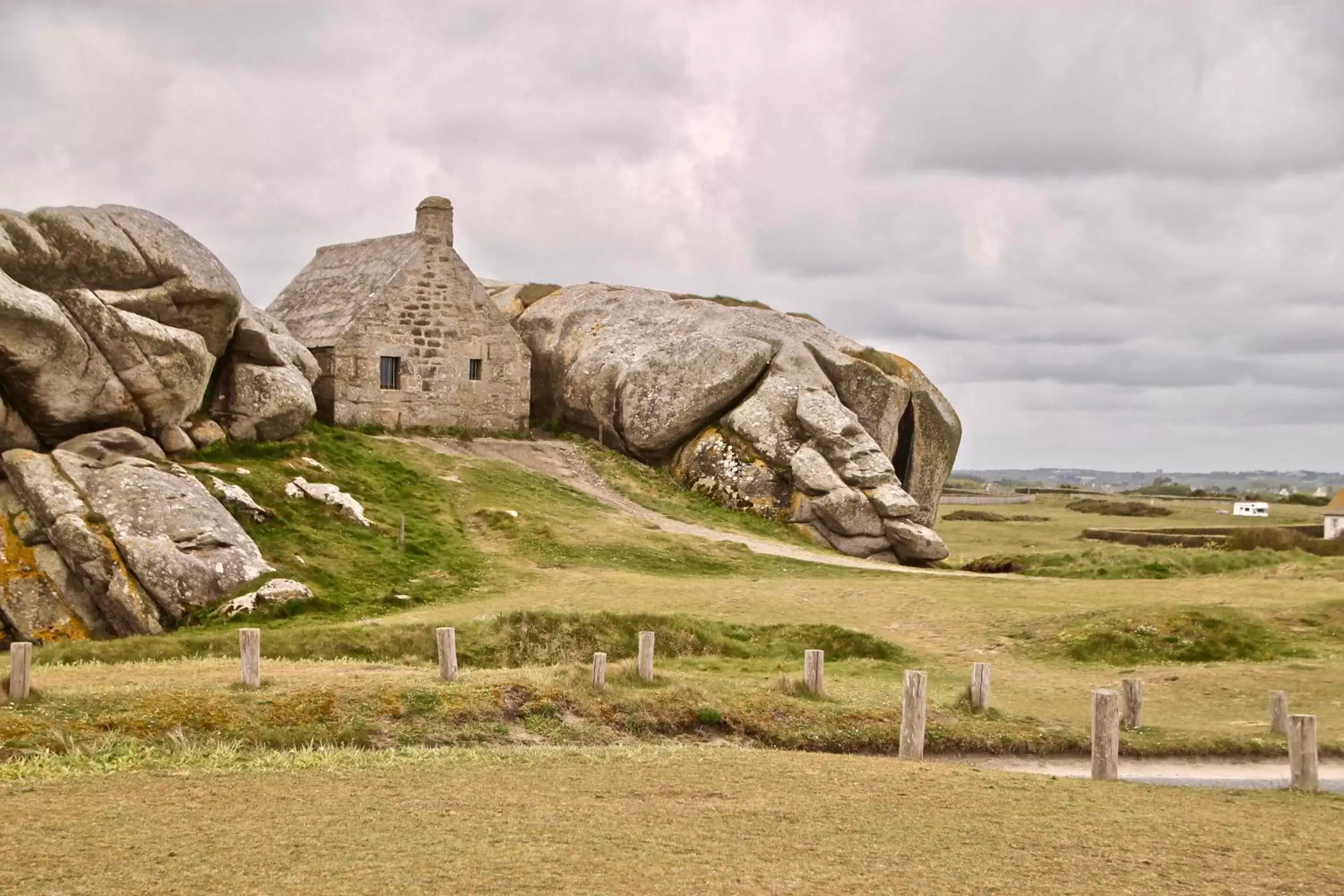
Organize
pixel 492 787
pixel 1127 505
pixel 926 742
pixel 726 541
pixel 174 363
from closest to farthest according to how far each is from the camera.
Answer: pixel 492 787
pixel 926 742
pixel 174 363
pixel 726 541
pixel 1127 505

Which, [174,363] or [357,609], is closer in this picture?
[357,609]

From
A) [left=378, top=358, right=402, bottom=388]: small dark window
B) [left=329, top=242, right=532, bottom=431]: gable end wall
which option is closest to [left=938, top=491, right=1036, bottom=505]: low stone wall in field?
[left=329, top=242, right=532, bottom=431]: gable end wall

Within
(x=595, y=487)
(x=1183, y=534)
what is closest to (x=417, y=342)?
(x=595, y=487)

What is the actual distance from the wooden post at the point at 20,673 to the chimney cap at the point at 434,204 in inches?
1486

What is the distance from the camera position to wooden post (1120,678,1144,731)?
26.4 metres

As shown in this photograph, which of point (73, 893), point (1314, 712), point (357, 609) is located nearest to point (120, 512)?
point (357, 609)

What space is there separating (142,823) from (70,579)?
21038 millimetres

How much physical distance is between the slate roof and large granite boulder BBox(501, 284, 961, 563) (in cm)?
851

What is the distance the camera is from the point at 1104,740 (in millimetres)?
22094

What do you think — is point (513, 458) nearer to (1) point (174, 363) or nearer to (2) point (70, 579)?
(1) point (174, 363)

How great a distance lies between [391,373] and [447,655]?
32.1m

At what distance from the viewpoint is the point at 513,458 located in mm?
56625

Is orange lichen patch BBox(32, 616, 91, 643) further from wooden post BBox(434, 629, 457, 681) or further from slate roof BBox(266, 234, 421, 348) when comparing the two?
slate roof BBox(266, 234, 421, 348)

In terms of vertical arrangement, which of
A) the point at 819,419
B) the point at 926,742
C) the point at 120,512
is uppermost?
the point at 819,419
